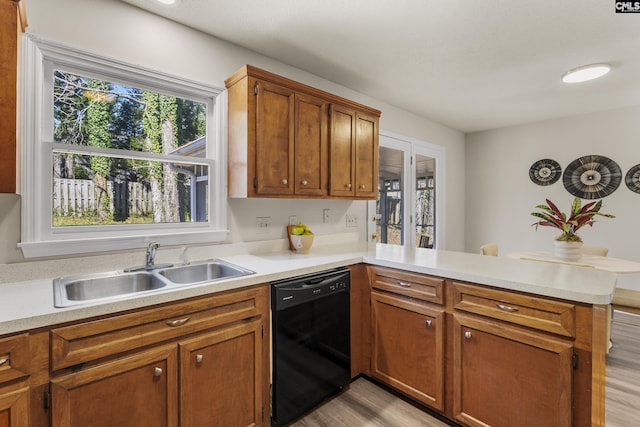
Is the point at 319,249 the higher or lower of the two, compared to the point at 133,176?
lower

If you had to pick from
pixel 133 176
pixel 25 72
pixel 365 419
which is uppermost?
pixel 25 72

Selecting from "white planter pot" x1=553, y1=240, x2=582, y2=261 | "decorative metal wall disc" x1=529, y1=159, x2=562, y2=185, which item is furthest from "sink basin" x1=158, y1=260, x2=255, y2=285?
"decorative metal wall disc" x1=529, y1=159, x2=562, y2=185

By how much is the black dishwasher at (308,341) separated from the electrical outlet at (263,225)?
72 cm

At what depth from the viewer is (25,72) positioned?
1.51m

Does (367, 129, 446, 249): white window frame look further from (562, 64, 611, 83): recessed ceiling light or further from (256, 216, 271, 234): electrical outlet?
(562, 64, 611, 83): recessed ceiling light

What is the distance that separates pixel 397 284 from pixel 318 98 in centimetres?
148

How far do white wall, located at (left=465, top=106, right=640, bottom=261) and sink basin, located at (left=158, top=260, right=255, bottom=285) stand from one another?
168 inches

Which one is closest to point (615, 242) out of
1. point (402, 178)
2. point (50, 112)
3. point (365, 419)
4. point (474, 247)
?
point (474, 247)

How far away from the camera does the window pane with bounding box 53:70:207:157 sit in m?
1.71

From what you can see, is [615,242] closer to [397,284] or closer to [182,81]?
[397,284]

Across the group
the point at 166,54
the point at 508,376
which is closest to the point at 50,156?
the point at 166,54

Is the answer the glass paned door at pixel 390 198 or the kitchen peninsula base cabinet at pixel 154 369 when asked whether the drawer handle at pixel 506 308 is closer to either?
the kitchen peninsula base cabinet at pixel 154 369

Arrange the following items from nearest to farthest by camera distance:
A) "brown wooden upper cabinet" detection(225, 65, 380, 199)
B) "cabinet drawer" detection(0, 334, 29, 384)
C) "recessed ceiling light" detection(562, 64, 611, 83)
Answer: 1. "cabinet drawer" detection(0, 334, 29, 384)
2. "brown wooden upper cabinet" detection(225, 65, 380, 199)
3. "recessed ceiling light" detection(562, 64, 611, 83)

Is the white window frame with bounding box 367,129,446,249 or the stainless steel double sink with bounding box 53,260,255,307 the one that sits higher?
the white window frame with bounding box 367,129,446,249
